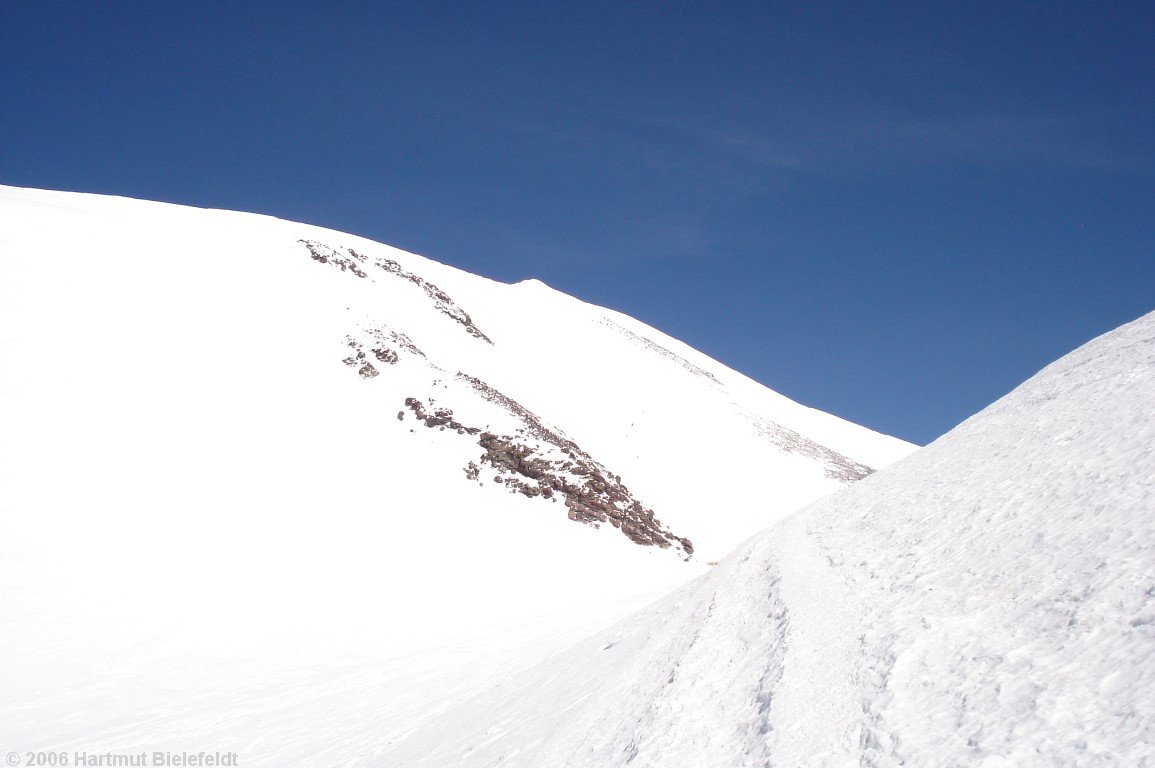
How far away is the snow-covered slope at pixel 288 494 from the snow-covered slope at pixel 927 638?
3.20 m

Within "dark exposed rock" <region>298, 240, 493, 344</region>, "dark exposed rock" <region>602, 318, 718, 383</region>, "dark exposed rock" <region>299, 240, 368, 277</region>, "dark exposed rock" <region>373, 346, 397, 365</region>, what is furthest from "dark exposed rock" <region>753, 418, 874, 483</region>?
"dark exposed rock" <region>299, 240, 368, 277</region>

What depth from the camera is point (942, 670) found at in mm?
A: 4250

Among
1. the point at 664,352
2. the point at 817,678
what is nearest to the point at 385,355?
the point at 817,678

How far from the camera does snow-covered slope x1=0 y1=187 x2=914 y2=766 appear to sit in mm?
10891

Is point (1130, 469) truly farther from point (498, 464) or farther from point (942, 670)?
point (498, 464)

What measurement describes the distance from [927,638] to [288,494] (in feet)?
51.2

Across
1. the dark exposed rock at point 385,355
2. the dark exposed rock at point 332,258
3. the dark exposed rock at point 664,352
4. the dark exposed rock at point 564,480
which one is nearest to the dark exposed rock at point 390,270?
the dark exposed rock at point 332,258

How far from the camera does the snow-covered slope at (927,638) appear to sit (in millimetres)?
3656

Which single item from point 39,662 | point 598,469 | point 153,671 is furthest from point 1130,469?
point 598,469

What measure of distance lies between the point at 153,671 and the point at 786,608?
1042 centimetres

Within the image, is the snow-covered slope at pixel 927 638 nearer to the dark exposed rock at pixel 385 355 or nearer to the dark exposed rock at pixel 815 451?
the dark exposed rock at pixel 385 355

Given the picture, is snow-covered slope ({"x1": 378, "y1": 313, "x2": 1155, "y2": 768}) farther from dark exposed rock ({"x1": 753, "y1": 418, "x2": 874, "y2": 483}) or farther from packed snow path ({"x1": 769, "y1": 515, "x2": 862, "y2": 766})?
dark exposed rock ({"x1": 753, "y1": 418, "x2": 874, "y2": 483})

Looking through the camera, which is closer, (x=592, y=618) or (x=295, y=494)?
(x=592, y=618)

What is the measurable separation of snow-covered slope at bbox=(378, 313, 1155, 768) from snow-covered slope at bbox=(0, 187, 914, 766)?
3.20m
